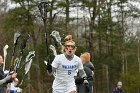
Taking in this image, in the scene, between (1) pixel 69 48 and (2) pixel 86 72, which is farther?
(2) pixel 86 72

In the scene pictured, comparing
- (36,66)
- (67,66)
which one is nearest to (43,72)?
(36,66)

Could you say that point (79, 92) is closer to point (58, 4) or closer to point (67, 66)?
point (67, 66)

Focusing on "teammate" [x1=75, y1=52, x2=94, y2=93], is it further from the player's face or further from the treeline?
the treeline

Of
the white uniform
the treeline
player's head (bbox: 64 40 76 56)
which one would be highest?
player's head (bbox: 64 40 76 56)

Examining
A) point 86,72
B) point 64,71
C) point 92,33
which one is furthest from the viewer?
point 92,33

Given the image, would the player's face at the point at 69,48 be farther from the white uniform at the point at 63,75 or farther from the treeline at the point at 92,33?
the treeline at the point at 92,33

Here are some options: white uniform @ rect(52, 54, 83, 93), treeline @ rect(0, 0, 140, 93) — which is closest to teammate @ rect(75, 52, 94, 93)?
white uniform @ rect(52, 54, 83, 93)

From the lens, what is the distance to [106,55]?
48594 mm

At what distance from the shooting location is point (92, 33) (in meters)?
46.5

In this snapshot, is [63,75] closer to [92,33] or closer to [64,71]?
[64,71]

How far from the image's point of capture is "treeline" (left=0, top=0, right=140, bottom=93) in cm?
4169

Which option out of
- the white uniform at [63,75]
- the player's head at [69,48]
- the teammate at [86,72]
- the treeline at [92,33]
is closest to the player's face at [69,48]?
the player's head at [69,48]

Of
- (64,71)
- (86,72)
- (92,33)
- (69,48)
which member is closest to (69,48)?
(69,48)

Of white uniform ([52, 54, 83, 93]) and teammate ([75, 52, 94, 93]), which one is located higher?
white uniform ([52, 54, 83, 93])
